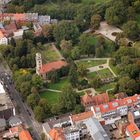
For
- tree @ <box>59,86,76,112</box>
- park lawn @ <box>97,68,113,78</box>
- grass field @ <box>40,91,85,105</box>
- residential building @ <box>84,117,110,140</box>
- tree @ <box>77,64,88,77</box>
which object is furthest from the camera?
park lawn @ <box>97,68,113,78</box>

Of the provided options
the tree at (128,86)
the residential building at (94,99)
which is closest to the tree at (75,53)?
the tree at (128,86)

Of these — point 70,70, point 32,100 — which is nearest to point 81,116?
Result: point 32,100

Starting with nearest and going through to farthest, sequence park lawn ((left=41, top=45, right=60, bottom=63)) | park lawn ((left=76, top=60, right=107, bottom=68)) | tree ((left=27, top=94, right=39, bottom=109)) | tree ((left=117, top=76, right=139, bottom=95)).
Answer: tree ((left=27, top=94, right=39, bottom=109)) < tree ((left=117, top=76, right=139, bottom=95)) < park lawn ((left=76, top=60, right=107, bottom=68)) < park lawn ((left=41, top=45, right=60, bottom=63))

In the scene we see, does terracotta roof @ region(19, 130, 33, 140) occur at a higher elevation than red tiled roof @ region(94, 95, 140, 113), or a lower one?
lower

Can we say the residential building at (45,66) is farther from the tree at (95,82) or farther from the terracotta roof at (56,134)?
the terracotta roof at (56,134)

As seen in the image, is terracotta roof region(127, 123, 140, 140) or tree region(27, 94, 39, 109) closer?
terracotta roof region(127, 123, 140, 140)

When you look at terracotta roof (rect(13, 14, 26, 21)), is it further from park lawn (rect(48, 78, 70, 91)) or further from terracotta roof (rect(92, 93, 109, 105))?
terracotta roof (rect(92, 93, 109, 105))

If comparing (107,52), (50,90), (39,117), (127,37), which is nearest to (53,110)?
(39,117)

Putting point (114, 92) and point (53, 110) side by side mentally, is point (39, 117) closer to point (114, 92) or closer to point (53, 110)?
point (53, 110)

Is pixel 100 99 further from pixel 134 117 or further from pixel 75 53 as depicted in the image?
pixel 75 53

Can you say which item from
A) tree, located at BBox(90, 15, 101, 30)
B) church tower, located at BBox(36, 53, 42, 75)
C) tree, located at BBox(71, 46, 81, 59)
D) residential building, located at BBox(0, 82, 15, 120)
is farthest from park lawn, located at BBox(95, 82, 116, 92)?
tree, located at BBox(90, 15, 101, 30)
